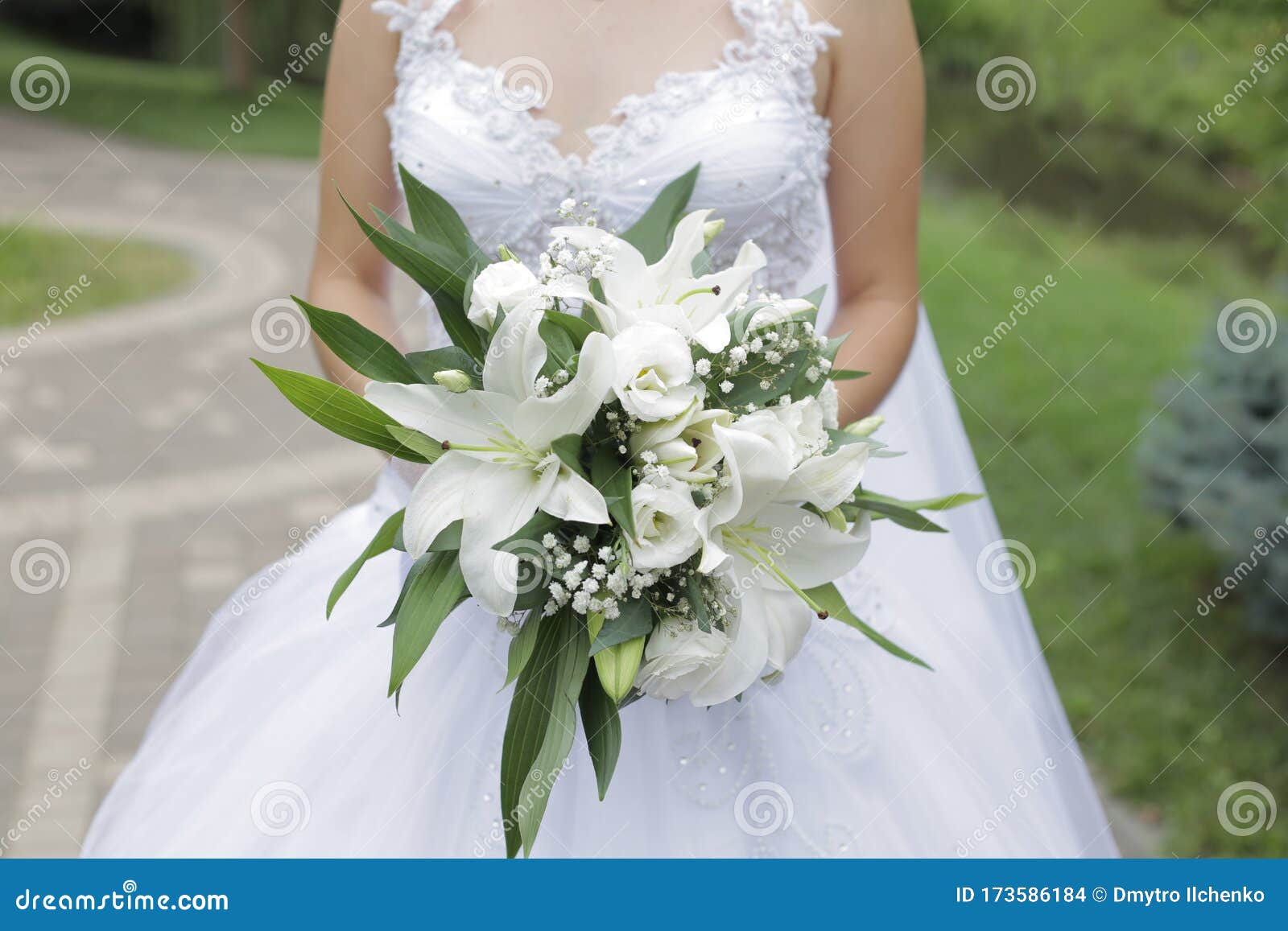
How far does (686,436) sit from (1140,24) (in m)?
14.1

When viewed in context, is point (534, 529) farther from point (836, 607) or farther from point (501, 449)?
point (836, 607)

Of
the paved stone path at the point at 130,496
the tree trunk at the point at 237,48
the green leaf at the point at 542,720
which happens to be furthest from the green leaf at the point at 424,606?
the tree trunk at the point at 237,48

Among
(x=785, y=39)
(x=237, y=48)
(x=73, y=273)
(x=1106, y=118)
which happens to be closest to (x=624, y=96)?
(x=785, y=39)

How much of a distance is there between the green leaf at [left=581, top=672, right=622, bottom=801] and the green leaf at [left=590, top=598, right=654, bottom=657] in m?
0.11

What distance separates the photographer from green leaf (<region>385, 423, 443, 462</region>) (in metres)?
1.63

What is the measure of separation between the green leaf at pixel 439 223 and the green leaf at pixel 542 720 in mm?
565

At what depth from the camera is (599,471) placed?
1615 millimetres

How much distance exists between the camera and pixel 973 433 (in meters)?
6.92

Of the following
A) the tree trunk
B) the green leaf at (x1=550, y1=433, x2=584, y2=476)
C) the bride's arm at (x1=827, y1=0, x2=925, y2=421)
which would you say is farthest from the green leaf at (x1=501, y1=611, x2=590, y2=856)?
the tree trunk

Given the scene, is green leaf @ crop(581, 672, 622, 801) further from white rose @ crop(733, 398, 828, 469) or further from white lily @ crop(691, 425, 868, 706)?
white rose @ crop(733, 398, 828, 469)

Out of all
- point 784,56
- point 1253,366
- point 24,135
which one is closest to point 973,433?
point 1253,366

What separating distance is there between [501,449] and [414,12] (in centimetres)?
119

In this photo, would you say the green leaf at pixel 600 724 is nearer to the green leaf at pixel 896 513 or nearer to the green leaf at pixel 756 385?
the green leaf at pixel 756 385

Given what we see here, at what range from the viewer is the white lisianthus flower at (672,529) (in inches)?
61.5
